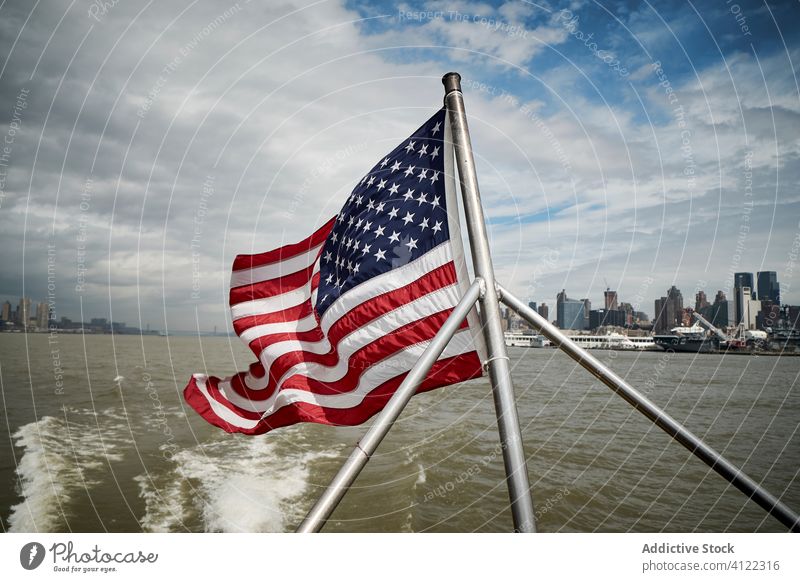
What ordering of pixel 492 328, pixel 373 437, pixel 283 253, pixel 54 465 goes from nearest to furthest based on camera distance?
pixel 373 437
pixel 492 328
pixel 283 253
pixel 54 465

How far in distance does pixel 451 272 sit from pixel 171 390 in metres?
20.6

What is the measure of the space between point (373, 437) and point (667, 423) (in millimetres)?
1646

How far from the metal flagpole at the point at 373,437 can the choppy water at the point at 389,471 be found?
5.00 metres

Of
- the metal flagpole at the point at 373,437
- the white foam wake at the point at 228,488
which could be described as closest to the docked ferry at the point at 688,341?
the white foam wake at the point at 228,488

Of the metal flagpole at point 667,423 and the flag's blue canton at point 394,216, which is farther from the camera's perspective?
the flag's blue canton at point 394,216

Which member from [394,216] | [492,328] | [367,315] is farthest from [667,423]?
[394,216]

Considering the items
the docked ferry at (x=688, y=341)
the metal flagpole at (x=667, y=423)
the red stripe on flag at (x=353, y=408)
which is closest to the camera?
the metal flagpole at (x=667, y=423)

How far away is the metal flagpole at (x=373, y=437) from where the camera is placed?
1.83 meters

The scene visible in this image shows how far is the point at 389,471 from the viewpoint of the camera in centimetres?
898

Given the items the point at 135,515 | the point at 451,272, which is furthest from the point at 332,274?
the point at 135,515

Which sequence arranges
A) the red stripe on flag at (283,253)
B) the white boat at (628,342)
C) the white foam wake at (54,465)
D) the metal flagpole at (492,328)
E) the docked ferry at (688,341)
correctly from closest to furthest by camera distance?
the metal flagpole at (492,328) < the red stripe on flag at (283,253) < the white foam wake at (54,465) < the docked ferry at (688,341) < the white boat at (628,342)

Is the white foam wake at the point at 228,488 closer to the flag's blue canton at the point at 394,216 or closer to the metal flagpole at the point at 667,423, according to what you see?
the flag's blue canton at the point at 394,216

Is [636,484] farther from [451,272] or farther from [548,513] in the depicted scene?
[451,272]

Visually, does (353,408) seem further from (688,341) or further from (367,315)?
(688,341)
